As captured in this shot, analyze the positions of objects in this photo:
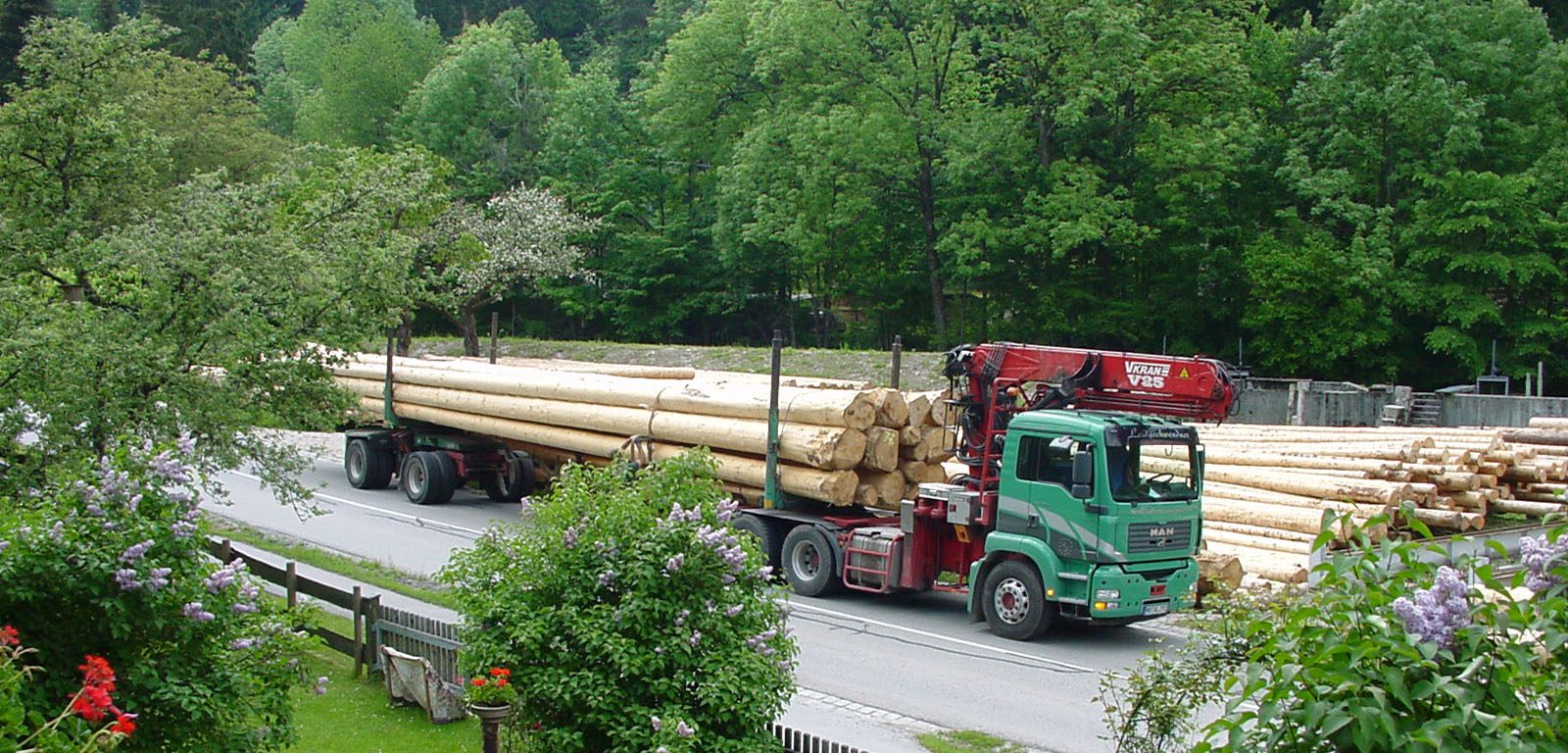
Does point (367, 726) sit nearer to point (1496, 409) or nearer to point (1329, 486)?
point (1329, 486)

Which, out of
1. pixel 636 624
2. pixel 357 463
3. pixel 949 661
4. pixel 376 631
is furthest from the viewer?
pixel 357 463

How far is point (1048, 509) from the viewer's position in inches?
553

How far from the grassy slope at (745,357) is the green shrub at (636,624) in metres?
27.5

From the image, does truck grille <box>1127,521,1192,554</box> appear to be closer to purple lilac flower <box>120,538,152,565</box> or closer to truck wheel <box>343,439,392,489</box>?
purple lilac flower <box>120,538,152,565</box>

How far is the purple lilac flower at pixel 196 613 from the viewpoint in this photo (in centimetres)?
642

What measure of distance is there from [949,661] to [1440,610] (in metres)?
9.98

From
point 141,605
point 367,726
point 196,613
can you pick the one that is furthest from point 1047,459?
point 141,605

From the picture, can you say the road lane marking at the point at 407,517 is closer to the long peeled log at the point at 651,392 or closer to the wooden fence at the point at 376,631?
the long peeled log at the point at 651,392

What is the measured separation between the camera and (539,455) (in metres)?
23.9

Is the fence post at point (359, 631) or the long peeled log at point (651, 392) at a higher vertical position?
the long peeled log at point (651, 392)

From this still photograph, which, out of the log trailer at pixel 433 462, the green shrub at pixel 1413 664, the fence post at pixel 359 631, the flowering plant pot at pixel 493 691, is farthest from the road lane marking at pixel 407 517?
the green shrub at pixel 1413 664

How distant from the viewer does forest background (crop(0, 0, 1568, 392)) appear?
37.0 metres

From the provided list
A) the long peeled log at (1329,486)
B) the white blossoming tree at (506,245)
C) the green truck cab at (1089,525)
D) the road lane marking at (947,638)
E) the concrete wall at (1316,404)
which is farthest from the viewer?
the white blossoming tree at (506,245)

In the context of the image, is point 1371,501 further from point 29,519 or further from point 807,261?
point 807,261
